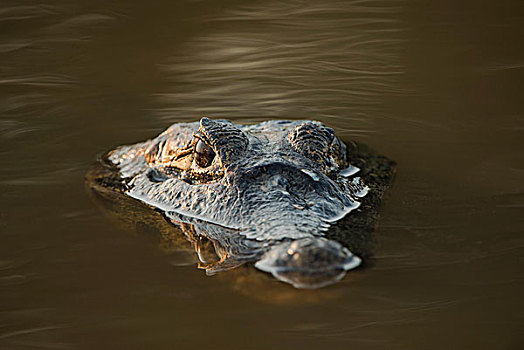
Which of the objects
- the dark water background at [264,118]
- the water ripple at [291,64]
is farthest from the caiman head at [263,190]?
the water ripple at [291,64]

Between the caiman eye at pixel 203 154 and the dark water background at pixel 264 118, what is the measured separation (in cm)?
63

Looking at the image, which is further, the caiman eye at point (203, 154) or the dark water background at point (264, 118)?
the caiman eye at point (203, 154)

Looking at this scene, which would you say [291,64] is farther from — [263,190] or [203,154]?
[263,190]

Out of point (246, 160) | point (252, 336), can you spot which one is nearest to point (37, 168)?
point (246, 160)

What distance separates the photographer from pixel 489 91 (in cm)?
626

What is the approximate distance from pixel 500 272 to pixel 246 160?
1436 millimetres

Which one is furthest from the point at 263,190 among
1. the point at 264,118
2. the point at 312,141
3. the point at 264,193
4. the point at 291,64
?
the point at 291,64

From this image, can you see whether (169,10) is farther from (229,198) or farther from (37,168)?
(229,198)

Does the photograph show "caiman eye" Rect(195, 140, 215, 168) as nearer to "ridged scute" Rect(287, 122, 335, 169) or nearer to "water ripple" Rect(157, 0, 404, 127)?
"ridged scute" Rect(287, 122, 335, 169)

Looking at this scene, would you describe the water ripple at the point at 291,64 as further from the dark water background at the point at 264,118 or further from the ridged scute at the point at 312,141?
the ridged scute at the point at 312,141

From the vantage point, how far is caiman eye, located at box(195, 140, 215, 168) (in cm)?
400

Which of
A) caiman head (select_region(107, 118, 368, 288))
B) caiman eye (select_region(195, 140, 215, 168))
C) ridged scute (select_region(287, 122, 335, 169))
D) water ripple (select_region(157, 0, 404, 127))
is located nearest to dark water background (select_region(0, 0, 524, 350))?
water ripple (select_region(157, 0, 404, 127))

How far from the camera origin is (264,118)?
5.89 metres

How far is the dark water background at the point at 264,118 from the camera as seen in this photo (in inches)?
110
